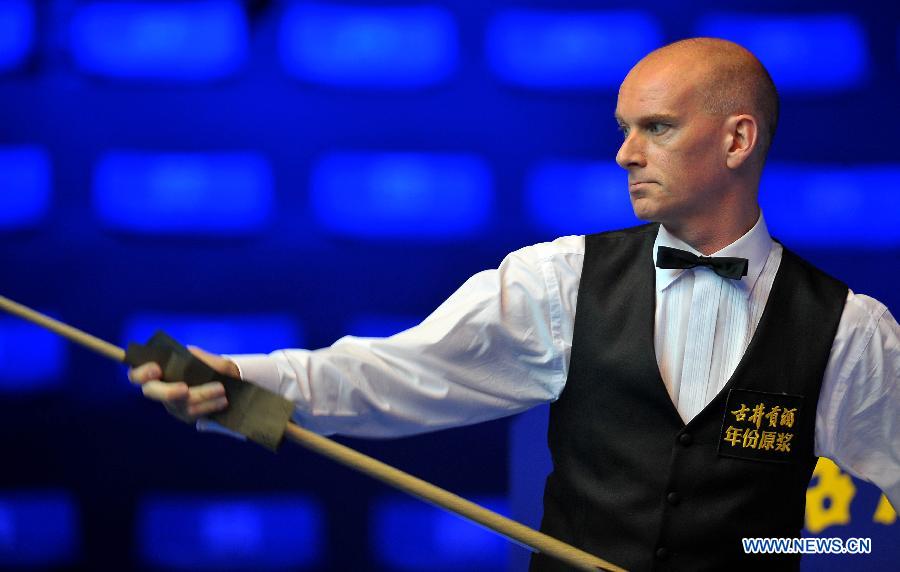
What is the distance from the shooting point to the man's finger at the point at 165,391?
1.72 metres

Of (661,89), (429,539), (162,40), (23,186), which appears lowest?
(429,539)

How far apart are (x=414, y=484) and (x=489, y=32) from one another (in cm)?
186

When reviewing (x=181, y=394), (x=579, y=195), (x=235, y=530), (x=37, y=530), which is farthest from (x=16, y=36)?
(x=181, y=394)

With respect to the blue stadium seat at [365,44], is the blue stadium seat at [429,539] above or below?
below

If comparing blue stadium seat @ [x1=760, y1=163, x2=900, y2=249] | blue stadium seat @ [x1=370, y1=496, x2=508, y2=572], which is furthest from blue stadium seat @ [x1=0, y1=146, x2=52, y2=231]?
blue stadium seat @ [x1=760, y1=163, x2=900, y2=249]

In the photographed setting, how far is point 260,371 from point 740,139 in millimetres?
962

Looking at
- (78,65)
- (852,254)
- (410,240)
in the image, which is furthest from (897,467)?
(78,65)

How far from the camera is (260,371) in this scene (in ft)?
6.26

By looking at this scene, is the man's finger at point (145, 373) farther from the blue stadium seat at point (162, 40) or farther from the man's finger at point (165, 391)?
the blue stadium seat at point (162, 40)

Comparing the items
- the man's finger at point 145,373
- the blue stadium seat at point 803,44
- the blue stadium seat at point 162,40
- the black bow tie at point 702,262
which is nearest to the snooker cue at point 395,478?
the man's finger at point 145,373

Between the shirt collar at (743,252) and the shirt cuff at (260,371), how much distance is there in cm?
72

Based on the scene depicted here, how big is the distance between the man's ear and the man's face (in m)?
0.01

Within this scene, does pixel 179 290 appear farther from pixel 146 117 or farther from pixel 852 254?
pixel 852 254
